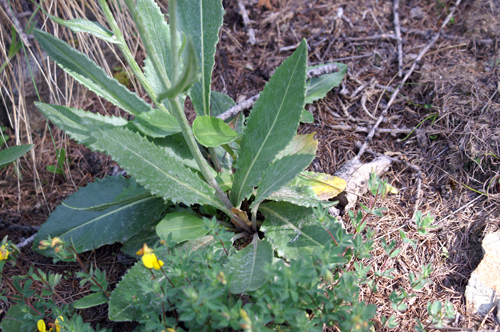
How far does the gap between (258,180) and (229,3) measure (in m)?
1.91

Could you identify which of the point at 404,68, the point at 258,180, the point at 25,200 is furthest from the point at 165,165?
the point at 404,68

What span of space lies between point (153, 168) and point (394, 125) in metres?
1.58

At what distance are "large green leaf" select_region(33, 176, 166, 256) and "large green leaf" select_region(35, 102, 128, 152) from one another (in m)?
0.34

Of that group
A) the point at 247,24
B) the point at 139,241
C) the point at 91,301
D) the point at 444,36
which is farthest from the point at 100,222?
the point at 444,36

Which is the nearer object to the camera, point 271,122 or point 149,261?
point 149,261

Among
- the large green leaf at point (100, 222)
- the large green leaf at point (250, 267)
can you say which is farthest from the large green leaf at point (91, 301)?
the large green leaf at point (250, 267)

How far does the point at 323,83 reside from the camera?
7.56ft

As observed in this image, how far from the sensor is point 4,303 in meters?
1.82

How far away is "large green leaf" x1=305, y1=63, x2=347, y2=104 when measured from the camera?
2.26m

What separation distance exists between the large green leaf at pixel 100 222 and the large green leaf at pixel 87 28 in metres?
0.76

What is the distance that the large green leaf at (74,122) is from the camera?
1639 millimetres

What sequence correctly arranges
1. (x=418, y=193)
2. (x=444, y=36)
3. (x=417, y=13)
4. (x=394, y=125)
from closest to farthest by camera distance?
(x=418, y=193), (x=394, y=125), (x=444, y=36), (x=417, y=13)

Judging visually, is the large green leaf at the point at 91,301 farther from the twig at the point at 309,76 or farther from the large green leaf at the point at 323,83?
the large green leaf at the point at 323,83

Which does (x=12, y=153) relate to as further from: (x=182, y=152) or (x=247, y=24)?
(x=247, y=24)
